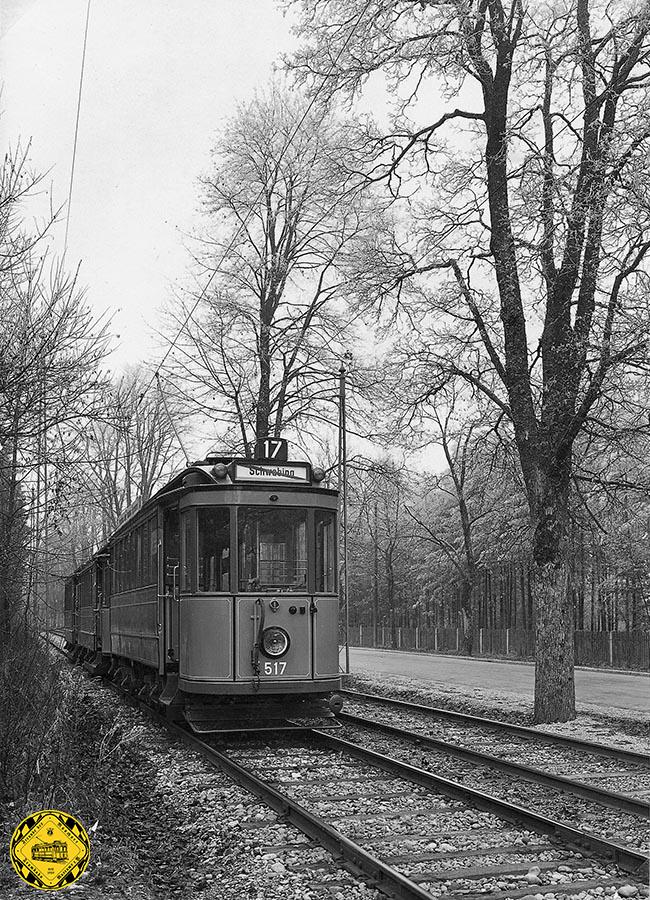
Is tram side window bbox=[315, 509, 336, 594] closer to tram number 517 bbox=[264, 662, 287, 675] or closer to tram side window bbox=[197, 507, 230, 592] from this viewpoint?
tram number 517 bbox=[264, 662, 287, 675]

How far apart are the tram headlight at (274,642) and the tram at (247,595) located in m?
0.01

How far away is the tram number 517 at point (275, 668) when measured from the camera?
1192cm

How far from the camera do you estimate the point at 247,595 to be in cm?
1204

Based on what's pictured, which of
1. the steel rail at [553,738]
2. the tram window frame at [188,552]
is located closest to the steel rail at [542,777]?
the steel rail at [553,738]

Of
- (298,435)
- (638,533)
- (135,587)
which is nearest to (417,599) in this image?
(638,533)

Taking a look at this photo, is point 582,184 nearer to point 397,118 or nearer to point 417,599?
point 397,118

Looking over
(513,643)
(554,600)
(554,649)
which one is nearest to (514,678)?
(554,649)

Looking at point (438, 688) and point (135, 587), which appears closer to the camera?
point (135, 587)

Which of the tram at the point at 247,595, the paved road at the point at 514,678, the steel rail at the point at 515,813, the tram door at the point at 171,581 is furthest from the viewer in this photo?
the paved road at the point at 514,678

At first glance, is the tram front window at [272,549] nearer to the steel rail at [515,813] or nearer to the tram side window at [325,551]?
the tram side window at [325,551]

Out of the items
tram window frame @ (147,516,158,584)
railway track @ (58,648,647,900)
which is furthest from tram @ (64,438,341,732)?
A: railway track @ (58,648,647,900)

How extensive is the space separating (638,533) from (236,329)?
1368cm

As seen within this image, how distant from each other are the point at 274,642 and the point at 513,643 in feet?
108

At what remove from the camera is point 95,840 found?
7.15m
